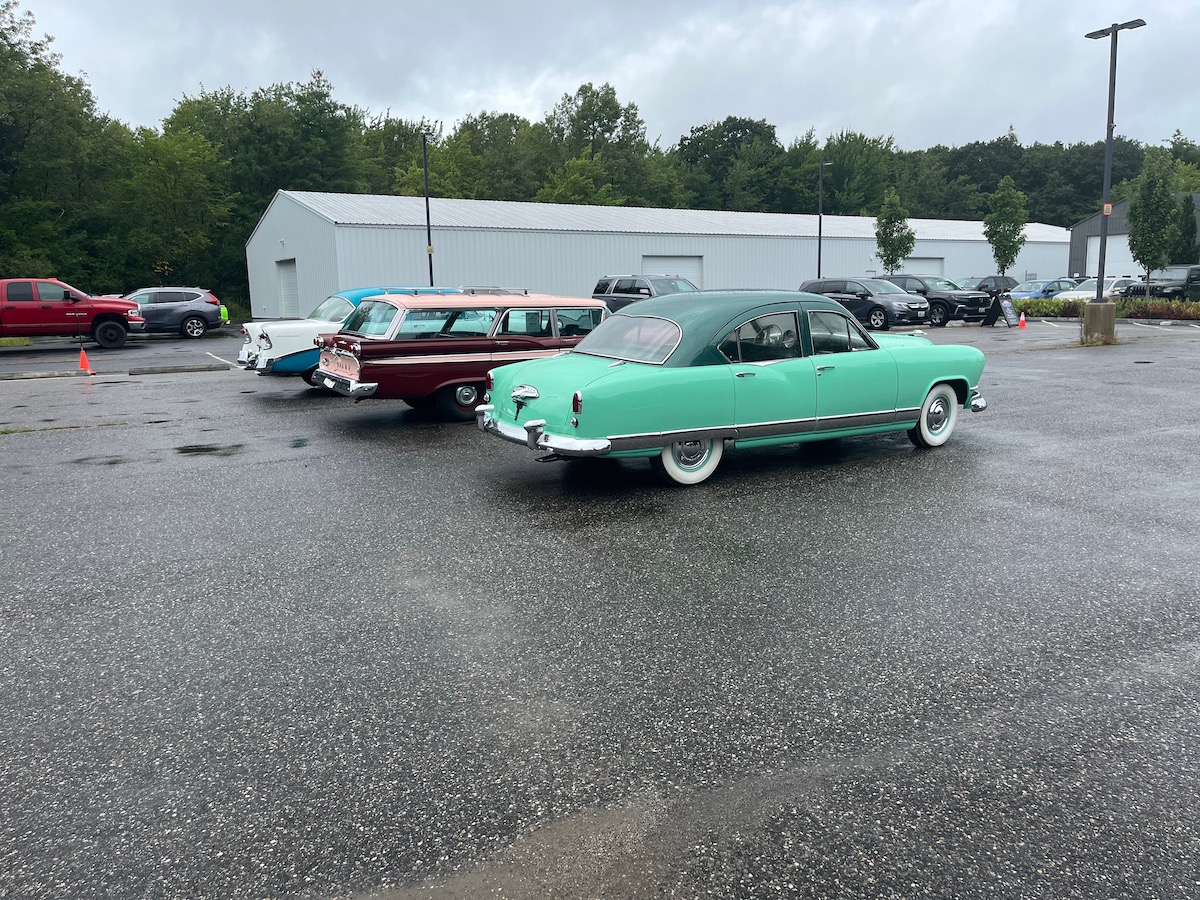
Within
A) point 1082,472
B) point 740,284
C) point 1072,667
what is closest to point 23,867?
point 1072,667

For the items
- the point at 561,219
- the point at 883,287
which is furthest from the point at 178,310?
the point at 883,287

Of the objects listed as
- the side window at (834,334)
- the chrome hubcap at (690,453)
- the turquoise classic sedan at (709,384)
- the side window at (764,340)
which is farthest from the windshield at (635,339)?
the side window at (834,334)

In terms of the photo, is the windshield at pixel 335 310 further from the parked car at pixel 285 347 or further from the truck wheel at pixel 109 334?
the truck wheel at pixel 109 334

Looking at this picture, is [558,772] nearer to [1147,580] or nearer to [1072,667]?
[1072,667]

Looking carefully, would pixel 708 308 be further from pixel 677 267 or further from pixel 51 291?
pixel 677 267

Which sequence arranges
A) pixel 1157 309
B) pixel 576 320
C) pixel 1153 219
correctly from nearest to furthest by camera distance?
pixel 576 320
pixel 1157 309
pixel 1153 219

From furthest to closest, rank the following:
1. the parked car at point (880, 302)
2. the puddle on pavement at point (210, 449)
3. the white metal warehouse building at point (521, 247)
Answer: the white metal warehouse building at point (521, 247), the parked car at point (880, 302), the puddle on pavement at point (210, 449)

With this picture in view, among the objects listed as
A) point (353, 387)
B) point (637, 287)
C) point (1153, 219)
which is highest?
point (1153, 219)

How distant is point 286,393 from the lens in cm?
1487

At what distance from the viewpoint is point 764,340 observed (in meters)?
7.90

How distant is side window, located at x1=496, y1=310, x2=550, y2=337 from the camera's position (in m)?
11.4

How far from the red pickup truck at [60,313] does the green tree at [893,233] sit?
32.8m

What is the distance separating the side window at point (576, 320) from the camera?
11852mm

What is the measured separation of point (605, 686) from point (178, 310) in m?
29.1
